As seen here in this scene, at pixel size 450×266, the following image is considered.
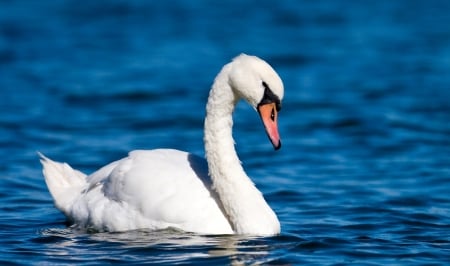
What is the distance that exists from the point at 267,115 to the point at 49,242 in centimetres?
218

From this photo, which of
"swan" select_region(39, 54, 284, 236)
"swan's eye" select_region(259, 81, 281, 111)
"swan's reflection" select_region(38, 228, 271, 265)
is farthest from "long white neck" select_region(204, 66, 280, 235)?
"swan's eye" select_region(259, 81, 281, 111)

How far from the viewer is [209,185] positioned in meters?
9.55

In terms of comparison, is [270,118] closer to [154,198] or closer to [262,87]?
[262,87]

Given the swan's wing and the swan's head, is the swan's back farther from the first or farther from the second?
the swan's head

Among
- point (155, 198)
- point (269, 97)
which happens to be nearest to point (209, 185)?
point (155, 198)

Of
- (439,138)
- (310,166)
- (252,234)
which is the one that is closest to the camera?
(252,234)

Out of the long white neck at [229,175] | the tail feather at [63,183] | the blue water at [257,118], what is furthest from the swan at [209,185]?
the tail feather at [63,183]

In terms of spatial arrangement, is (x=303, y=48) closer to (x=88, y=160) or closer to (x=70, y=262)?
(x=88, y=160)

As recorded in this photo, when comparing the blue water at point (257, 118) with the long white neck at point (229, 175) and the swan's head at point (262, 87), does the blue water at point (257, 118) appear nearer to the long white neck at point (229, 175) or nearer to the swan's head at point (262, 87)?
the long white neck at point (229, 175)

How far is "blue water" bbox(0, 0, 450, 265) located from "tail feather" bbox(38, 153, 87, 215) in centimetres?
24

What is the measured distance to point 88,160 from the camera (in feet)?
44.3

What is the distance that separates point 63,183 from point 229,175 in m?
1.94

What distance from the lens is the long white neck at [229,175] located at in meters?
9.20

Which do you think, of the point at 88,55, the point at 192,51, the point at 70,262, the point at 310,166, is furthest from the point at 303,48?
the point at 70,262
